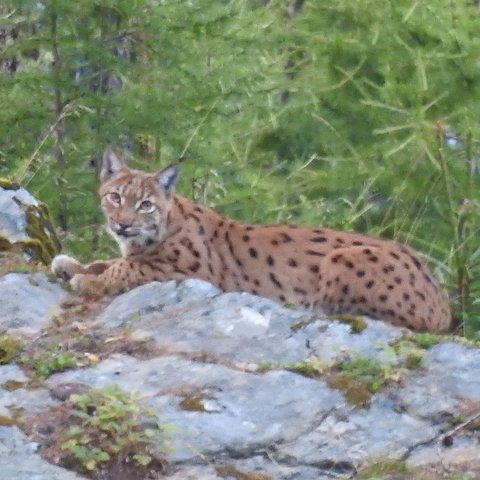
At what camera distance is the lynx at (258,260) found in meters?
8.12

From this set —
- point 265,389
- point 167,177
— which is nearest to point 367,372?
point 265,389

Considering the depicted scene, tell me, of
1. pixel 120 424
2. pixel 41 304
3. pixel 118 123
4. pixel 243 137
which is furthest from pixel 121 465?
pixel 243 137

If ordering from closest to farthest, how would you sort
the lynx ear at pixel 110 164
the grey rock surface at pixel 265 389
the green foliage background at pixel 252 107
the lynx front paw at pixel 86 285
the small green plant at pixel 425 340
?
the grey rock surface at pixel 265 389 → the small green plant at pixel 425 340 → the lynx front paw at pixel 86 285 → the lynx ear at pixel 110 164 → the green foliage background at pixel 252 107

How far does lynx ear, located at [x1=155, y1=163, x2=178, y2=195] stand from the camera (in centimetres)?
866

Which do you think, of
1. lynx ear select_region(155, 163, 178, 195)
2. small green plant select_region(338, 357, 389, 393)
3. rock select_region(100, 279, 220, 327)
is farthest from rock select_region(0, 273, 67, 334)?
small green plant select_region(338, 357, 389, 393)

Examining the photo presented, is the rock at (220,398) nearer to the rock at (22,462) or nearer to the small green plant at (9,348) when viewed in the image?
the small green plant at (9,348)

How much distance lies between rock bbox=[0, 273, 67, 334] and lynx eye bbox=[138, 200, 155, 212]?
95cm

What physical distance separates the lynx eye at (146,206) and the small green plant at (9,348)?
223 centimetres

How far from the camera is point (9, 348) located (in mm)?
6266

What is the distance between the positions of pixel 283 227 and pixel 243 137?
144 inches

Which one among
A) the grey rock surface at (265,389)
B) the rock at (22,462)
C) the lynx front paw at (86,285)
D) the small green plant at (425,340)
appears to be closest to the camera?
the rock at (22,462)

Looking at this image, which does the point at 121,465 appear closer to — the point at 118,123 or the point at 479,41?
the point at 118,123

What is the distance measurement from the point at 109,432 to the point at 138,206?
131 inches

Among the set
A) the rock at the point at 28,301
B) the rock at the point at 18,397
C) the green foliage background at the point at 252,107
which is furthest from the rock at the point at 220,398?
the green foliage background at the point at 252,107
